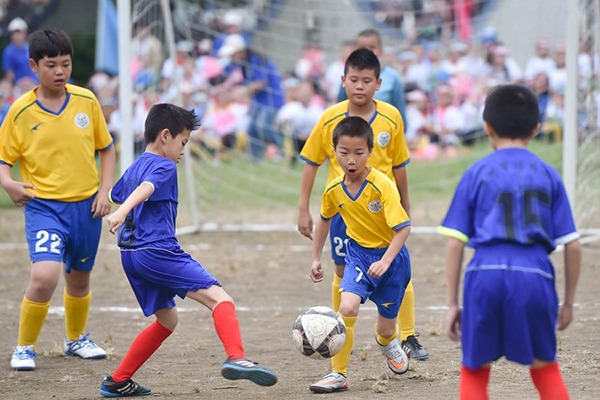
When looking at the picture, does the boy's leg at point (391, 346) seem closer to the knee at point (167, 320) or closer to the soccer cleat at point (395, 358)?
the soccer cleat at point (395, 358)

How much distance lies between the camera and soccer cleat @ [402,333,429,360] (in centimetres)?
615

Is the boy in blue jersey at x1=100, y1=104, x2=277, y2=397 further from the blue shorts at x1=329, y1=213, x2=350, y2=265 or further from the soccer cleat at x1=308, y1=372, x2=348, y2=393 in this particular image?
the blue shorts at x1=329, y1=213, x2=350, y2=265

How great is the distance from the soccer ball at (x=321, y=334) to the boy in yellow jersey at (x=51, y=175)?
159cm

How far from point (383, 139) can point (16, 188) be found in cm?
212

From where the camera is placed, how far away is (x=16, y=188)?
6039mm

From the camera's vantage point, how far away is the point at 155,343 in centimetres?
540

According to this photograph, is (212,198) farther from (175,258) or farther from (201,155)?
(175,258)

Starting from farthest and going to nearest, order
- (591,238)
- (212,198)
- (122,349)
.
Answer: (212,198)
(591,238)
(122,349)

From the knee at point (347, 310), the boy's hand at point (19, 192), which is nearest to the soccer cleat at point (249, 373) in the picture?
the knee at point (347, 310)

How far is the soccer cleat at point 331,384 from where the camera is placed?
17.7 feet

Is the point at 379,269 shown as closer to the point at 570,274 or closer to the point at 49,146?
the point at 570,274

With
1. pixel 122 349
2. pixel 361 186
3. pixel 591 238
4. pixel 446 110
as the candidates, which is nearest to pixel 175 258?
pixel 361 186

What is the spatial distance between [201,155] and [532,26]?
5.82m

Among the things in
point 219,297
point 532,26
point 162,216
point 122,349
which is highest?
point 532,26
